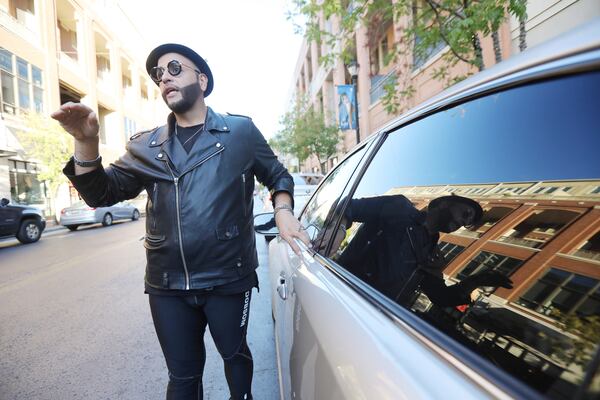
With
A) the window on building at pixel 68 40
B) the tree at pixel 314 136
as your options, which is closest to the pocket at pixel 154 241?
the tree at pixel 314 136

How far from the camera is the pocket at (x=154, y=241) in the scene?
1695mm

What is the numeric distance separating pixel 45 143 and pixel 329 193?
19.6 meters

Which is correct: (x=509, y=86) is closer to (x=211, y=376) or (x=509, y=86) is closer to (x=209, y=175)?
(x=209, y=175)

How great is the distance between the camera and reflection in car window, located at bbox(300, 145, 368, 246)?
6.05 ft

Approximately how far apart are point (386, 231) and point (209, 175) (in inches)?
33.9

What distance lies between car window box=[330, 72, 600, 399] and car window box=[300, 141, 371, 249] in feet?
2.12

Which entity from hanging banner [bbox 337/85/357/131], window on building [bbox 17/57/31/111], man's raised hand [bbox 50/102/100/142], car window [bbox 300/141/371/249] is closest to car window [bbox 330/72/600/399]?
car window [bbox 300/141/371/249]

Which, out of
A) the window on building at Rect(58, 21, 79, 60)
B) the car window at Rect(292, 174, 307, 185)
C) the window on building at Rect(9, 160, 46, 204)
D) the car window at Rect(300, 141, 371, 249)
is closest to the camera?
the car window at Rect(300, 141, 371, 249)

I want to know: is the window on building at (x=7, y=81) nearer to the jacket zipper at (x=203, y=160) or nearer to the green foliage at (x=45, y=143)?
the green foliage at (x=45, y=143)

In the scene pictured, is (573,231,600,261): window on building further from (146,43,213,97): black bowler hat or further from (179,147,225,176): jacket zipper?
(146,43,213,97): black bowler hat

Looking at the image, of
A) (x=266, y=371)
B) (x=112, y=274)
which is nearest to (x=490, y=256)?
(x=266, y=371)

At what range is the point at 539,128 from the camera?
2.42 feet

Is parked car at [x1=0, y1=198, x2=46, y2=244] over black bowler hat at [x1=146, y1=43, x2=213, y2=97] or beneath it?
beneath

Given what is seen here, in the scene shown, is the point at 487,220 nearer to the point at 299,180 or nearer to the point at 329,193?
the point at 329,193
